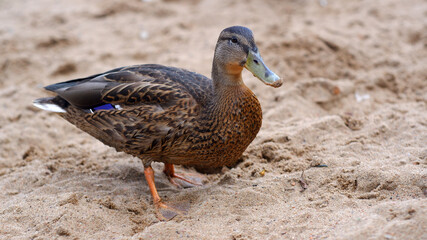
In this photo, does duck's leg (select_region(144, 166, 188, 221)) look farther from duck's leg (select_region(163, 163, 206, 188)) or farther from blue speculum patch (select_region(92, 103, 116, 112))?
blue speculum patch (select_region(92, 103, 116, 112))

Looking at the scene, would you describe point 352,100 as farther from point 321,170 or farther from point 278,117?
point 321,170

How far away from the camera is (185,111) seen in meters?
3.58

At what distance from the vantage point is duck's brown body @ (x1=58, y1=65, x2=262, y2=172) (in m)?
3.57

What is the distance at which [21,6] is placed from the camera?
8.16 m

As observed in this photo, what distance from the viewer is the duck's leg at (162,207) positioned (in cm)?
351

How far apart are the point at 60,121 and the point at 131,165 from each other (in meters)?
1.46

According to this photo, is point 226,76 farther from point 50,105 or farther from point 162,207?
point 50,105

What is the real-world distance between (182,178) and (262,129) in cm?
104

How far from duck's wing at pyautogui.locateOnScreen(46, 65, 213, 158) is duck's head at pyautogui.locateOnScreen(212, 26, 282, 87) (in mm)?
251

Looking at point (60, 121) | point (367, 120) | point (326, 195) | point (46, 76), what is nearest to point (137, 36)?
point (46, 76)

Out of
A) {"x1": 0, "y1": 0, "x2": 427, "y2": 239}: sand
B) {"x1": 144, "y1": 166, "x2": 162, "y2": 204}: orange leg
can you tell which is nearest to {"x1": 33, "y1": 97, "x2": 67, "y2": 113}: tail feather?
{"x1": 0, "y1": 0, "x2": 427, "y2": 239}: sand

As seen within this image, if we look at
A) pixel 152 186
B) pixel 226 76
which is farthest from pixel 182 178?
pixel 226 76

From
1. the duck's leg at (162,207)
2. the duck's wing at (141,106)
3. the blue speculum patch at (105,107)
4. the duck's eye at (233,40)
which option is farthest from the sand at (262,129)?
the duck's eye at (233,40)

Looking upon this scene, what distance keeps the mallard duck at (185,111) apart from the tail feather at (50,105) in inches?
Answer: 16.7
